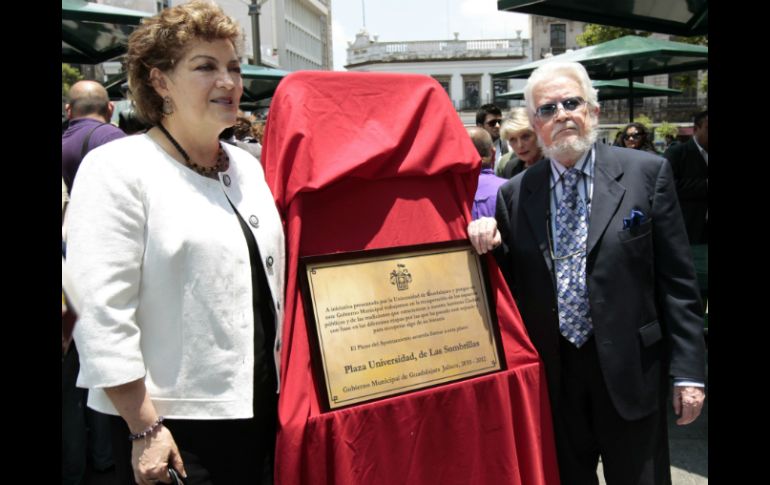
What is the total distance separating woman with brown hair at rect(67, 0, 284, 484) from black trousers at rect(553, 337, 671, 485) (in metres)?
1.14

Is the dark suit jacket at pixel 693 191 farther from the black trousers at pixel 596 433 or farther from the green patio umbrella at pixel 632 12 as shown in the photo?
the black trousers at pixel 596 433

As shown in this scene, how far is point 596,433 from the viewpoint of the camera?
91.9 inches

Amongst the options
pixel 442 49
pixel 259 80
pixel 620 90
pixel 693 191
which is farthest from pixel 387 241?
pixel 442 49

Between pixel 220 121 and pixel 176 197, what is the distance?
0.93 ft

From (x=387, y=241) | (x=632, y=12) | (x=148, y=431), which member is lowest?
(x=148, y=431)

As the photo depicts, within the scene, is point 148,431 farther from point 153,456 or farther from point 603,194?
point 603,194

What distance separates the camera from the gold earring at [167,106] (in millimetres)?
1869

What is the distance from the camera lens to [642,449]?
7.51 feet

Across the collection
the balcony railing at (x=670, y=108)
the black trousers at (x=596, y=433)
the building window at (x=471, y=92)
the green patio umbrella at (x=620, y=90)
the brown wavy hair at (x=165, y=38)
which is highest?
the building window at (x=471, y=92)

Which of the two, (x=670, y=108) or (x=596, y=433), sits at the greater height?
(x=670, y=108)

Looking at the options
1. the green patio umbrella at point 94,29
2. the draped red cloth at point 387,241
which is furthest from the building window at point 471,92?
the draped red cloth at point 387,241

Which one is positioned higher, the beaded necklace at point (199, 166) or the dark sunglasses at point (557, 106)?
the dark sunglasses at point (557, 106)

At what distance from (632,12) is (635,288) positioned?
3.70 metres

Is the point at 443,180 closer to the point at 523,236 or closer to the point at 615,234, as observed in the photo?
the point at 523,236
